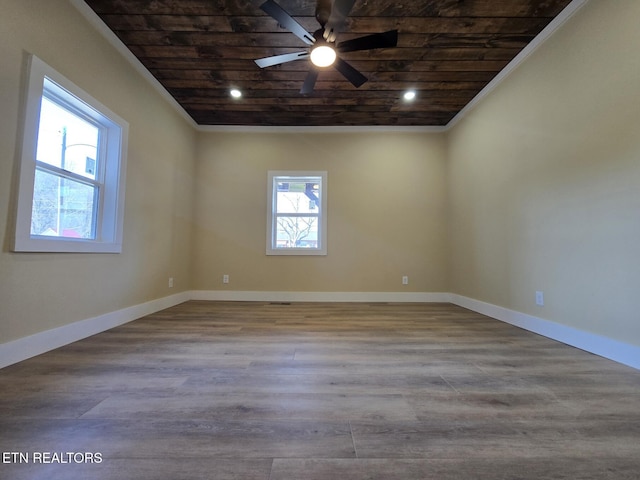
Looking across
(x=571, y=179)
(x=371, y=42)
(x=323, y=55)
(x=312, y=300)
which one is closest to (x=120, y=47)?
(x=323, y=55)

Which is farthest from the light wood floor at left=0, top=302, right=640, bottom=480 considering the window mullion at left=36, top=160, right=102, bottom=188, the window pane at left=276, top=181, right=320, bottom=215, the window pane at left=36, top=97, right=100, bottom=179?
the window pane at left=276, top=181, right=320, bottom=215

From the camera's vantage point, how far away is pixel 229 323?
2910 millimetres

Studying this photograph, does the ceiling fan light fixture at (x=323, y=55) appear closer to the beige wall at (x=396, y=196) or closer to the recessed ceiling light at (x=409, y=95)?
the recessed ceiling light at (x=409, y=95)

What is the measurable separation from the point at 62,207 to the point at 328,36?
2.48 meters

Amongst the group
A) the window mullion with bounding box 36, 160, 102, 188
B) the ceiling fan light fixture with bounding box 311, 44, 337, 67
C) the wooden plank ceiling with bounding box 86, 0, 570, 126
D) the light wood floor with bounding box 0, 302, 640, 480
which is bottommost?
the light wood floor with bounding box 0, 302, 640, 480

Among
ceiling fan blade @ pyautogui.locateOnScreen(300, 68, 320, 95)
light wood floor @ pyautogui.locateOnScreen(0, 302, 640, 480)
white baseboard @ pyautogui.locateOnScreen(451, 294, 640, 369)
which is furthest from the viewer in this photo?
ceiling fan blade @ pyautogui.locateOnScreen(300, 68, 320, 95)

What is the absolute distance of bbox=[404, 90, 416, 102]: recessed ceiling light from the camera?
136 inches

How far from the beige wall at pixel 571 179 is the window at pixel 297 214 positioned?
2.22 m

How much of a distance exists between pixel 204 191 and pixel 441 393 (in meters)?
4.12

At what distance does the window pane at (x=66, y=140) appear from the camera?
6.74 ft

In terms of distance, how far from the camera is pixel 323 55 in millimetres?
2309

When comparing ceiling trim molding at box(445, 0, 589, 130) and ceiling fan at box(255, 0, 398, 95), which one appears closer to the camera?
ceiling fan at box(255, 0, 398, 95)

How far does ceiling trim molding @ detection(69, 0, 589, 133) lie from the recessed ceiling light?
30.4 inches

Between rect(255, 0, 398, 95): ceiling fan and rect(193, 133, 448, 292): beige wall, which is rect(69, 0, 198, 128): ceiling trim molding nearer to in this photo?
rect(193, 133, 448, 292): beige wall
